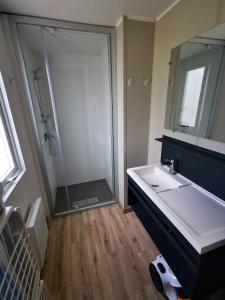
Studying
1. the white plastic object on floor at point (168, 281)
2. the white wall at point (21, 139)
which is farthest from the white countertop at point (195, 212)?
the white wall at point (21, 139)

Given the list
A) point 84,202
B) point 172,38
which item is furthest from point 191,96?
point 84,202

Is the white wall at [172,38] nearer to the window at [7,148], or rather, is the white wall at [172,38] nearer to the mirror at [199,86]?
the mirror at [199,86]

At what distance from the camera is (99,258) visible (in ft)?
5.32

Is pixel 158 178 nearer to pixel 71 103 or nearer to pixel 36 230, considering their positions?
pixel 36 230

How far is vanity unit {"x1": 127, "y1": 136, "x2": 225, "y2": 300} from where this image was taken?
848mm

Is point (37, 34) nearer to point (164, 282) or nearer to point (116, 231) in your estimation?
point (116, 231)

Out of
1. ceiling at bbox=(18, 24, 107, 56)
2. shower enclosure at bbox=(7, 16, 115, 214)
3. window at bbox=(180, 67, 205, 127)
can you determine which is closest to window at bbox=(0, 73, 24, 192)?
shower enclosure at bbox=(7, 16, 115, 214)

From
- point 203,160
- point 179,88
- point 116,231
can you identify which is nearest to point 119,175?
point 116,231

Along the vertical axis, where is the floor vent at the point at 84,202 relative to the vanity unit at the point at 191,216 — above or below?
below

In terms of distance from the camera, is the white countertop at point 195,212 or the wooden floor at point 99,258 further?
the wooden floor at point 99,258

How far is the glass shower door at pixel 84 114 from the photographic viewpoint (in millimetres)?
2188

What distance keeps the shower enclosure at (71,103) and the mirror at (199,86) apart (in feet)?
2.82

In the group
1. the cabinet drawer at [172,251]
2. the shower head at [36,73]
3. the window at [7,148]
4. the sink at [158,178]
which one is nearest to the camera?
the cabinet drawer at [172,251]

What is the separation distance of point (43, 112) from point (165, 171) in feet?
6.39
